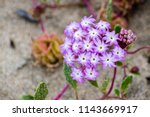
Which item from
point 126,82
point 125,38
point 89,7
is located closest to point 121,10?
point 89,7

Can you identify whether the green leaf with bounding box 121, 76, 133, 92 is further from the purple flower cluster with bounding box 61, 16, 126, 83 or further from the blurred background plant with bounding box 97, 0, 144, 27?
the blurred background plant with bounding box 97, 0, 144, 27

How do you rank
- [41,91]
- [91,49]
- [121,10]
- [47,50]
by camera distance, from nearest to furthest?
[91,49], [41,91], [47,50], [121,10]

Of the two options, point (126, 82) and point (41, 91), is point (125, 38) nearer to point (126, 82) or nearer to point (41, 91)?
point (126, 82)

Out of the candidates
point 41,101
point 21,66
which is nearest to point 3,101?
point 41,101

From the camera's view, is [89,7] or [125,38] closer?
[125,38]

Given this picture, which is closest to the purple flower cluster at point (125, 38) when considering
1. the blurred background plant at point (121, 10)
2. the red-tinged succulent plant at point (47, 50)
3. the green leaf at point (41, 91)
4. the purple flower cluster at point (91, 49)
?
the purple flower cluster at point (91, 49)

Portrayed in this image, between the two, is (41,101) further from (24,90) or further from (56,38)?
(56,38)

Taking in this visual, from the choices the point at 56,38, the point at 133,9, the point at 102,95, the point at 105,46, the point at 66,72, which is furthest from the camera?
the point at 133,9

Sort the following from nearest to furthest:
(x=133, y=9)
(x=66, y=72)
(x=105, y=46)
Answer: (x=105, y=46), (x=66, y=72), (x=133, y=9)
